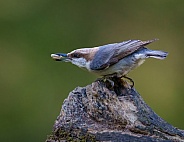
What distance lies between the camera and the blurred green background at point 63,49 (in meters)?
8.12

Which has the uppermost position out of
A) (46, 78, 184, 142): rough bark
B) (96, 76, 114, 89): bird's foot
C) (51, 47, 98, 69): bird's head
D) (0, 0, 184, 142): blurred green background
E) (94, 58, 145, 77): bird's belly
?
(0, 0, 184, 142): blurred green background

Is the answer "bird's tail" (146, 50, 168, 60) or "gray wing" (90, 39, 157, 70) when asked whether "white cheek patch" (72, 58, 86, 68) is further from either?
"bird's tail" (146, 50, 168, 60)

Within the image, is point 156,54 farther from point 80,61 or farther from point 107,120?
point 107,120

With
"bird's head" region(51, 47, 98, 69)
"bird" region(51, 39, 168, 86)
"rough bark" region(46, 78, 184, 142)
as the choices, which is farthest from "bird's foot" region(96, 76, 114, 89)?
"bird's head" region(51, 47, 98, 69)

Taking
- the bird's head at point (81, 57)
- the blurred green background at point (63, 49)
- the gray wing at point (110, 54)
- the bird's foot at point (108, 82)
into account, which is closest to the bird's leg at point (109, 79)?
the bird's foot at point (108, 82)

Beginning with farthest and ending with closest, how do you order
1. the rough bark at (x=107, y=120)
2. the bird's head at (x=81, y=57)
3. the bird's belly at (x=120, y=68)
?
the bird's head at (x=81, y=57) < the bird's belly at (x=120, y=68) < the rough bark at (x=107, y=120)

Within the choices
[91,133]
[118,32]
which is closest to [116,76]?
[91,133]

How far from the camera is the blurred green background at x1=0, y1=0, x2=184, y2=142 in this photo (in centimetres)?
812

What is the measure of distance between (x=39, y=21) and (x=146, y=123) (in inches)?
214

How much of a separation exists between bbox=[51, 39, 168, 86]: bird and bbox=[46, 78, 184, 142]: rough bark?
0.63 metres

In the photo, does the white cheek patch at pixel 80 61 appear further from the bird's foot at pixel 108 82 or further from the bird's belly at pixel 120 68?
the bird's foot at pixel 108 82

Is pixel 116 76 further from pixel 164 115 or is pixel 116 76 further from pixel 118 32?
pixel 118 32

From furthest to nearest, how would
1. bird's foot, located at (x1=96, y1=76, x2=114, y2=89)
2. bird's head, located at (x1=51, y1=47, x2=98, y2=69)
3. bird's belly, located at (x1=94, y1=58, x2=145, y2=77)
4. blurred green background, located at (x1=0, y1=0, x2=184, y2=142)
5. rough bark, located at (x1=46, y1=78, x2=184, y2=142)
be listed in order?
blurred green background, located at (x1=0, y1=0, x2=184, y2=142) < bird's head, located at (x1=51, y1=47, x2=98, y2=69) < bird's belly, located at (x1=94, y1=58, x2=145, y2=77) < bird's foot, located at (x1=96, y1=76, x2=114, y2=89) < rough bark, located at (x1=46, y1=78, x2=184, y2=142)

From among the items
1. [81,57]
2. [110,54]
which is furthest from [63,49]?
[110,54]
